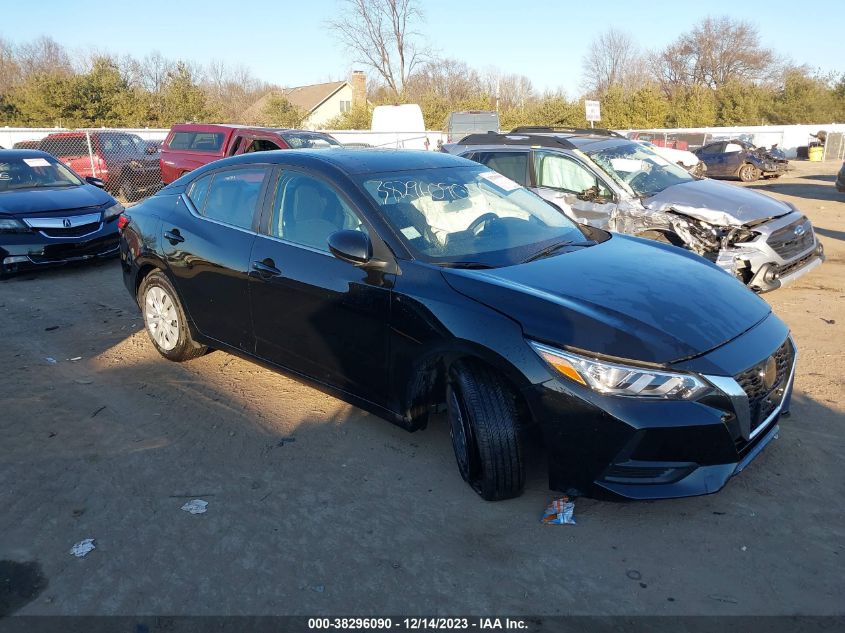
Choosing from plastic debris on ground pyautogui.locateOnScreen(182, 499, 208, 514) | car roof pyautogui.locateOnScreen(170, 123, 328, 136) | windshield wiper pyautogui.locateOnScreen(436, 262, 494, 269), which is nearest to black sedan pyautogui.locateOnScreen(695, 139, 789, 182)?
car roof pyautogui.locateOnScreen(170, 123, 328, 136)

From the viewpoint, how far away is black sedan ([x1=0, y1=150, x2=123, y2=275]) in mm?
8422

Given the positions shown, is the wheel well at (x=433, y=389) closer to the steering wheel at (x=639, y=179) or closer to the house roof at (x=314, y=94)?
the steering wheel at (x=639, y=179)

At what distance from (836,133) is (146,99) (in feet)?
108

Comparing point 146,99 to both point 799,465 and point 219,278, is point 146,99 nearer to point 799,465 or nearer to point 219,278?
point 219,278

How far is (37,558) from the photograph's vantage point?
3.07 m

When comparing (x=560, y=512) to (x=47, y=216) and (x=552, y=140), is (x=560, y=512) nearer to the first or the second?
(x=552, y=140)

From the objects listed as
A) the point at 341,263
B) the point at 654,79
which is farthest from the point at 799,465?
the point at 654,79

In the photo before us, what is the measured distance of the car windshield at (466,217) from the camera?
382cm

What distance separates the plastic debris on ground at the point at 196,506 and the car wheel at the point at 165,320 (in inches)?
78.5

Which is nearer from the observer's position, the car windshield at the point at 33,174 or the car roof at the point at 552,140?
the car roof at the point at 552,140

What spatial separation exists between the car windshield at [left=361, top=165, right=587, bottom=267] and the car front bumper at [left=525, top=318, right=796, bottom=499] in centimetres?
104

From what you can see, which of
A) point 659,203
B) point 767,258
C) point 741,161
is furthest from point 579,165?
point 741,161

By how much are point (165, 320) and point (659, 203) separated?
5.22 metres

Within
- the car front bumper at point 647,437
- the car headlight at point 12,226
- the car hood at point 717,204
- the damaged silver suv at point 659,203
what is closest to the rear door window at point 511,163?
the damaged silver suv at point 659,203
